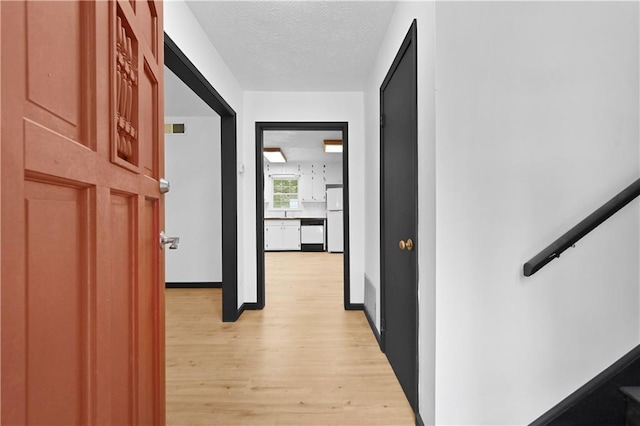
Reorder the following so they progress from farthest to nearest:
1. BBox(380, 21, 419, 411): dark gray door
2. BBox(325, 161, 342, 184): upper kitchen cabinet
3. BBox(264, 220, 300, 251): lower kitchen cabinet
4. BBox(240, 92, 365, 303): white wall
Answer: BBox(325, 161, 342, 184): upper kitchen cabinet < BBox(264, 220, 300, 251): lower kitchen cabinet < BBox(240, 92, 365, 303): white wall < BBox(380, 21, 419, 411): dark gray door

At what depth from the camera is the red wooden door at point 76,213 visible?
43cm

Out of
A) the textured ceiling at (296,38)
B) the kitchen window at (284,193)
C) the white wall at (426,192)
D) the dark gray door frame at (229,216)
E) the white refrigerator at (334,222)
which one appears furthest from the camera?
the kitchen window at (284,193)

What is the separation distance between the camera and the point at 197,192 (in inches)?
165

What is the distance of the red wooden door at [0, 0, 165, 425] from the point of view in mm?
431

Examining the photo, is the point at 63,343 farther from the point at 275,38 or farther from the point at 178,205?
the point at 178,205

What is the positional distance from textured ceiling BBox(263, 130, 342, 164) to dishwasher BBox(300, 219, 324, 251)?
1.57 meters

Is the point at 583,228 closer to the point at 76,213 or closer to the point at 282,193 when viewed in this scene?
the point at 76,213

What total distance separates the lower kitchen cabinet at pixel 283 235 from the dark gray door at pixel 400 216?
5.54m

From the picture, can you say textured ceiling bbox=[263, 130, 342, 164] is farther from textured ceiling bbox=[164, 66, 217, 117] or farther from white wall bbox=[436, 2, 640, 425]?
white wall bbox=[436, 2, 640, 425]

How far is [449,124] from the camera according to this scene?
1.26 meters

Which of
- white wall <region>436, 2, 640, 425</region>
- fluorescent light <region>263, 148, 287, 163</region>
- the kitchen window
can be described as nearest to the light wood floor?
white wall <region>436, 2, 640, 425</region>

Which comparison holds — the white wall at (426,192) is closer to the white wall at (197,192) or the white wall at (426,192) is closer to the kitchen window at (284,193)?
the white wall at (197,192)

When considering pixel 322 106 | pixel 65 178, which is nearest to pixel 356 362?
pixel 65 178

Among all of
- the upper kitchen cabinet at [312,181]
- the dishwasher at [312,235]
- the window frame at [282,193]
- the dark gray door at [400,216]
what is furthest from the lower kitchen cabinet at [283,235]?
the dark gray door at [400,216]
